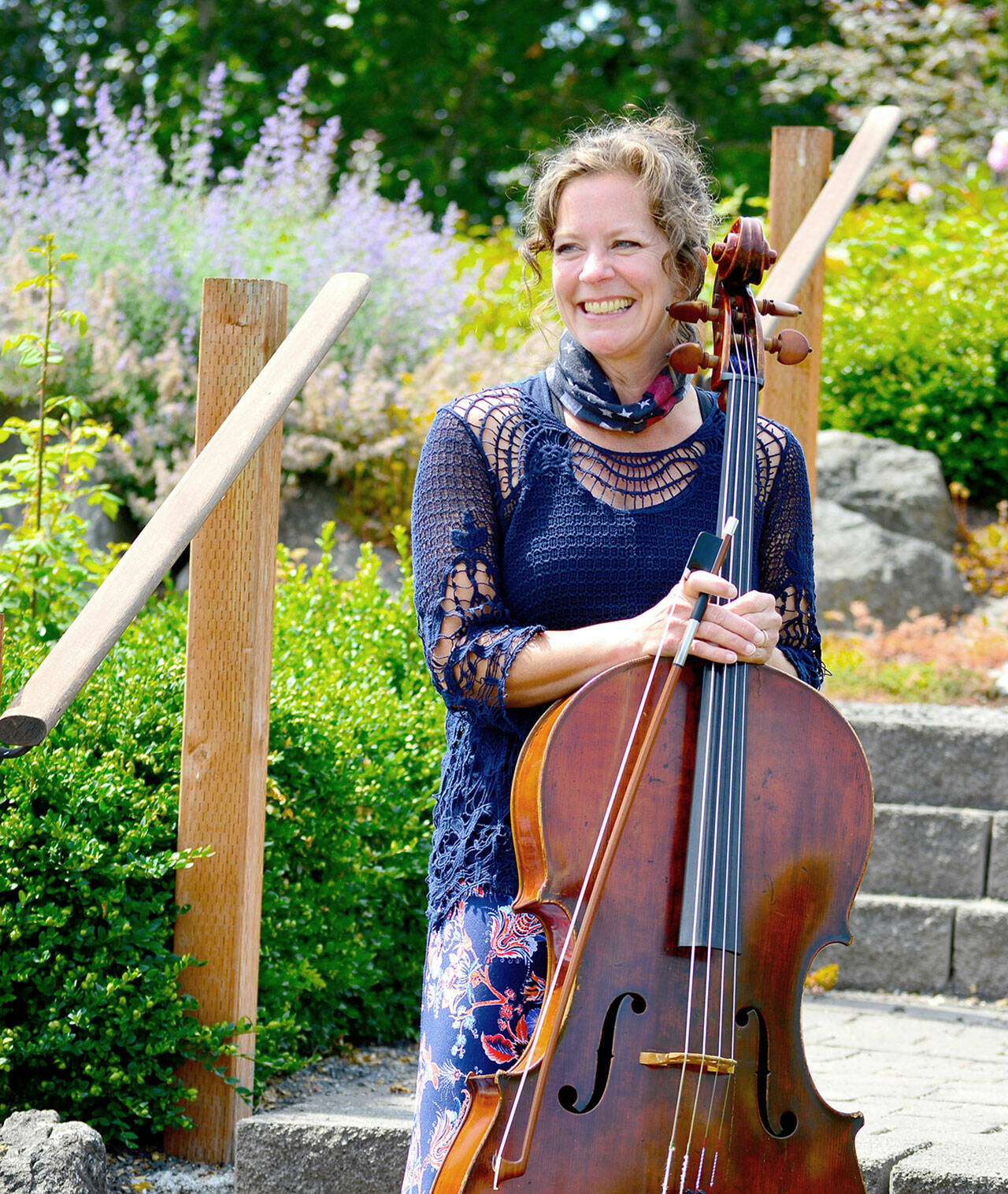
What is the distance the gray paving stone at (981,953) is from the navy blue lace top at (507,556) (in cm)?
223

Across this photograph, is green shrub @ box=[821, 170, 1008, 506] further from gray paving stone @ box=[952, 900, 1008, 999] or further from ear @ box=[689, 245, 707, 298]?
ear @ box=[689, 245, 707, 298]

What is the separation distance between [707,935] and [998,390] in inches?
211

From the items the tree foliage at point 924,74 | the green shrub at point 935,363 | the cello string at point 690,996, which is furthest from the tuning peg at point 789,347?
the tree foliage at point 924,74

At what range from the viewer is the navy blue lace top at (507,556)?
5.79ft

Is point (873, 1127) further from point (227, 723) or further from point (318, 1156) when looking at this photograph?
point (227, 723)

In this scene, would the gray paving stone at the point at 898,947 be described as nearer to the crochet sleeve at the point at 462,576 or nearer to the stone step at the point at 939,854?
the stone step at the point at 939,854

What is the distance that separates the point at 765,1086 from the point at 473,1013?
14.3 inches

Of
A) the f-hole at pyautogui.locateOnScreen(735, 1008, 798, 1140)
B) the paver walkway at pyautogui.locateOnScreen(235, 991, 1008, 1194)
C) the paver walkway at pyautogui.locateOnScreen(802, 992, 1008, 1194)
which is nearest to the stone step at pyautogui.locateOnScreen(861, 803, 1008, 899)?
the paver walkway at pyautogui.locateOnScreen(802, 992, 1008, 1194)

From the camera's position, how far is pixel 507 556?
1.83m

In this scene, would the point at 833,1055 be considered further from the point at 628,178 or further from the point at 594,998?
the point at 628,178

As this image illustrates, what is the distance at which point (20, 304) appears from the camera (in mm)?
5547

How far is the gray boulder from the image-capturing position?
201 centimetres

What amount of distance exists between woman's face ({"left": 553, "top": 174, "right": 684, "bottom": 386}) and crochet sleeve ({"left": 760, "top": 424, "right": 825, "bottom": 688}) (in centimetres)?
27

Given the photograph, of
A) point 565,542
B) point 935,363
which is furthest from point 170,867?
point 935,363
